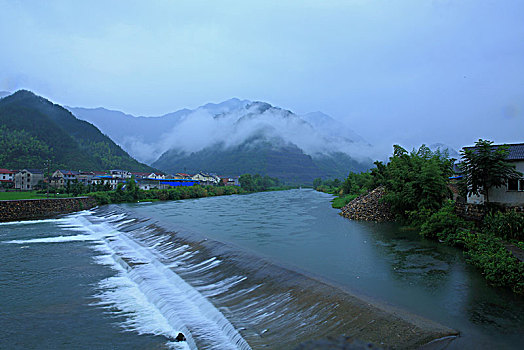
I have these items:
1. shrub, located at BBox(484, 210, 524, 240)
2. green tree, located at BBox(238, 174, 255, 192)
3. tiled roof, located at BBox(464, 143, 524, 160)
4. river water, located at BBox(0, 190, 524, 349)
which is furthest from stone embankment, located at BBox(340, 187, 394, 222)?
green tree, located at BBox(238, 174, 255, 192)

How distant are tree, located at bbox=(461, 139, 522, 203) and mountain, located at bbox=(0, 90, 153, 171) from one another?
91781 mm

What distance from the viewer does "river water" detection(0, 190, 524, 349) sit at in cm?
770

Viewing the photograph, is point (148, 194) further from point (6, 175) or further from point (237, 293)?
point (237, 293)

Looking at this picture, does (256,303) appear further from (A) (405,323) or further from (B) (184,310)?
(A) (405,323)

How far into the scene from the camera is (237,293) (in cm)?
1020

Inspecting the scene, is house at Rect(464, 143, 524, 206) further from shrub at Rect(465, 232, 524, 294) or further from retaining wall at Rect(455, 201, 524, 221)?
shrub at Rect(465, 232, 524, 294)

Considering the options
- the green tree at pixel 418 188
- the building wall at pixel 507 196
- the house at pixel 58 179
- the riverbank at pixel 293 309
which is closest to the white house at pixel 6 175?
the house at pixel 58 179

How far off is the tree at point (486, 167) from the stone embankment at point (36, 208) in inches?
1461

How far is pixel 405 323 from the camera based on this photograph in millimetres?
6988

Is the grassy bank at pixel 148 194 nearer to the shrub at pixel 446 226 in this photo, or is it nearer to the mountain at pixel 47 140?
the shrub at pixel 446 226

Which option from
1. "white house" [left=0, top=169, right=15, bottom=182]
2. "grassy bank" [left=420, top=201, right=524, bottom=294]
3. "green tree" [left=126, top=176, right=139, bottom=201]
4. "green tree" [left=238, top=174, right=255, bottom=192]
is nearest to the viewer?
"grassy bank" [left=420, top=201, right=524, bottom=294]

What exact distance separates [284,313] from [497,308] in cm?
529

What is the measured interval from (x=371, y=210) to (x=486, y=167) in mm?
11345

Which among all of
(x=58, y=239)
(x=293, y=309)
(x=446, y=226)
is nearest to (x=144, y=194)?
(x=58, y=239)
